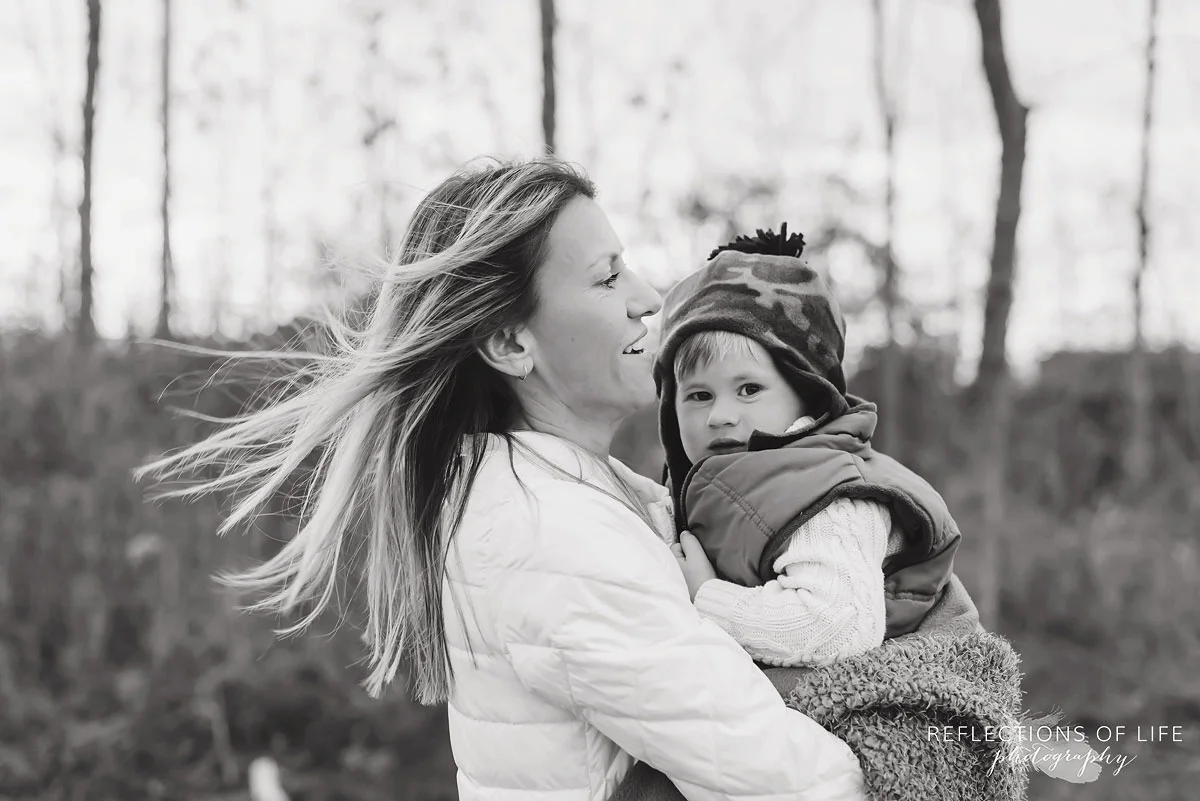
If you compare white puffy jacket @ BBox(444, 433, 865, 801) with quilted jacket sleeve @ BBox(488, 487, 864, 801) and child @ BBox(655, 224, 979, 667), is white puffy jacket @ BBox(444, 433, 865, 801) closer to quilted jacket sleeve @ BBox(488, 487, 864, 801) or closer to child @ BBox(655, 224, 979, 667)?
quilted jacket sleeve @ BBox(488, 487, 864, 801)

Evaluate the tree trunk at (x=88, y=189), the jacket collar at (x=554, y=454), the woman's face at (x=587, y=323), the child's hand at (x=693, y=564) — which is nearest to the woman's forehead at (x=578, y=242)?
the woman's face at (x=587, y=323)

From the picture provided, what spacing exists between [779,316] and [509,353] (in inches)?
20.9

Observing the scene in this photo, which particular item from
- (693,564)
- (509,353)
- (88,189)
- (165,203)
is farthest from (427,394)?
(88,189)

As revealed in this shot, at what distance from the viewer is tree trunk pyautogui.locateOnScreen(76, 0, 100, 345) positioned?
752 cm

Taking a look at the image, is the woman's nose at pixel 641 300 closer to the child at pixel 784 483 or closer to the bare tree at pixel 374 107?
the child at pixel 784 483

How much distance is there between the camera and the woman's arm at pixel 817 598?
64.4 inches

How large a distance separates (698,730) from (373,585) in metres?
0.70

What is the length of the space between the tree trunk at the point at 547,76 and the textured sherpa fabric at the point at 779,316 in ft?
10.6

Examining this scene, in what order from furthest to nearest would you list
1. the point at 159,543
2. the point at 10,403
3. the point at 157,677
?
the point at 10,403, the point at 159,543, the point at 157,677

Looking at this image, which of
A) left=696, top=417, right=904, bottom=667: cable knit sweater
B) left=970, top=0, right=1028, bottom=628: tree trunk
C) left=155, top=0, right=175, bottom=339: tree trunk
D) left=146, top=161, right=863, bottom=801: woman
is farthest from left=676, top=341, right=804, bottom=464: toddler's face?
left=155, top=0, right=175, bottom=339: tree trunk

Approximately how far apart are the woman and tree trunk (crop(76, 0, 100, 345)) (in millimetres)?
6272

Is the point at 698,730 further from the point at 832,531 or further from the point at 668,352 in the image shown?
the point at 668,352

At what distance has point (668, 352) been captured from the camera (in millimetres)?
2104

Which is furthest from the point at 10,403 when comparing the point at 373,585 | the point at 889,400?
the point at 373,585
